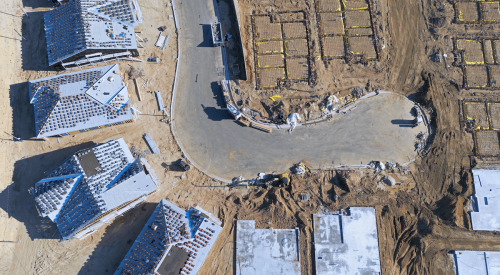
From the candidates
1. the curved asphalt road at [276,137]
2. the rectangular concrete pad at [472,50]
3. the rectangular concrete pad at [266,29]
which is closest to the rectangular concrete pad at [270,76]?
the rectangular concrete pad at [266,29]

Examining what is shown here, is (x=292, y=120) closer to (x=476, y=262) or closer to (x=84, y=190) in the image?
(x=84, y=190)

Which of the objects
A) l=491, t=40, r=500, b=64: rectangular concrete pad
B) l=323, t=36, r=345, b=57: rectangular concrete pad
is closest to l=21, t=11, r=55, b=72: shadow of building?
l=323, t=36, r=345, b=57: rectangular concrete pad

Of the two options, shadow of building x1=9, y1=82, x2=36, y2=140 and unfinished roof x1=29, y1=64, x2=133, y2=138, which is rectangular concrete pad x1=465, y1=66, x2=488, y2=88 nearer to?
unfinished roof x1=29, y1=64, x2=133, y2=138

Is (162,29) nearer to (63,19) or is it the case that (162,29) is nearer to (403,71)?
(63,19)

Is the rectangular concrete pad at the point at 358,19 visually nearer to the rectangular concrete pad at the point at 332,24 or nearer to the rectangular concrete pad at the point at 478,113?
the rectangular concrete pad at the point at 332,24

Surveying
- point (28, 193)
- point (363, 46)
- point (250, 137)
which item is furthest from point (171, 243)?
point (363, 46)

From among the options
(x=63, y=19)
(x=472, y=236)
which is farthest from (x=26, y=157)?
(x=472, y=236)
